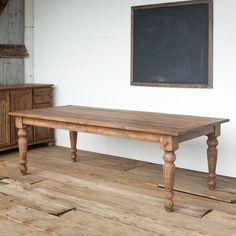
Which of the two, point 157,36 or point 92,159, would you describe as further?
point 92,159

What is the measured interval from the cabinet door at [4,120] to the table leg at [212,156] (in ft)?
8.86

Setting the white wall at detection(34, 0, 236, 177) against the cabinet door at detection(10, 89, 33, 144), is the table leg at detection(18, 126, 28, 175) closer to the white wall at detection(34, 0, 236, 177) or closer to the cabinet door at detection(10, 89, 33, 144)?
the cabinet door at detection(10, 89, 33, 144)

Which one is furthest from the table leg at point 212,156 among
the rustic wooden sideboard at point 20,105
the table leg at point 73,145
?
A: the rustic wooden sideboard at point 20,105

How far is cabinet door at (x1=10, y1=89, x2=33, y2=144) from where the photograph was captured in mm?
5445

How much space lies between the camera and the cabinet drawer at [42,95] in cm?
576

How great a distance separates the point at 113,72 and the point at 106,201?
2.13 metres

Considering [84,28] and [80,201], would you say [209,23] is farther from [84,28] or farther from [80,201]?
[80,201]

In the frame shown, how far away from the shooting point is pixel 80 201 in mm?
3670

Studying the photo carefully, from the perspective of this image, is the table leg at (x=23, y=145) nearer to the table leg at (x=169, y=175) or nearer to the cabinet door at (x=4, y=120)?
the cabinet door at (x=4, y=120)

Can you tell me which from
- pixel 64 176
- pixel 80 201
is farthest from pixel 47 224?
pixel 64 176

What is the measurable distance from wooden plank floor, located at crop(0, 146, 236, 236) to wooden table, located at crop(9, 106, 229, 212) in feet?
0.69

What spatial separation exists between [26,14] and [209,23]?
9.53 ft

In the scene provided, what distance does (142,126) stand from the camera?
346 centimetres

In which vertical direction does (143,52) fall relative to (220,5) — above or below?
below
